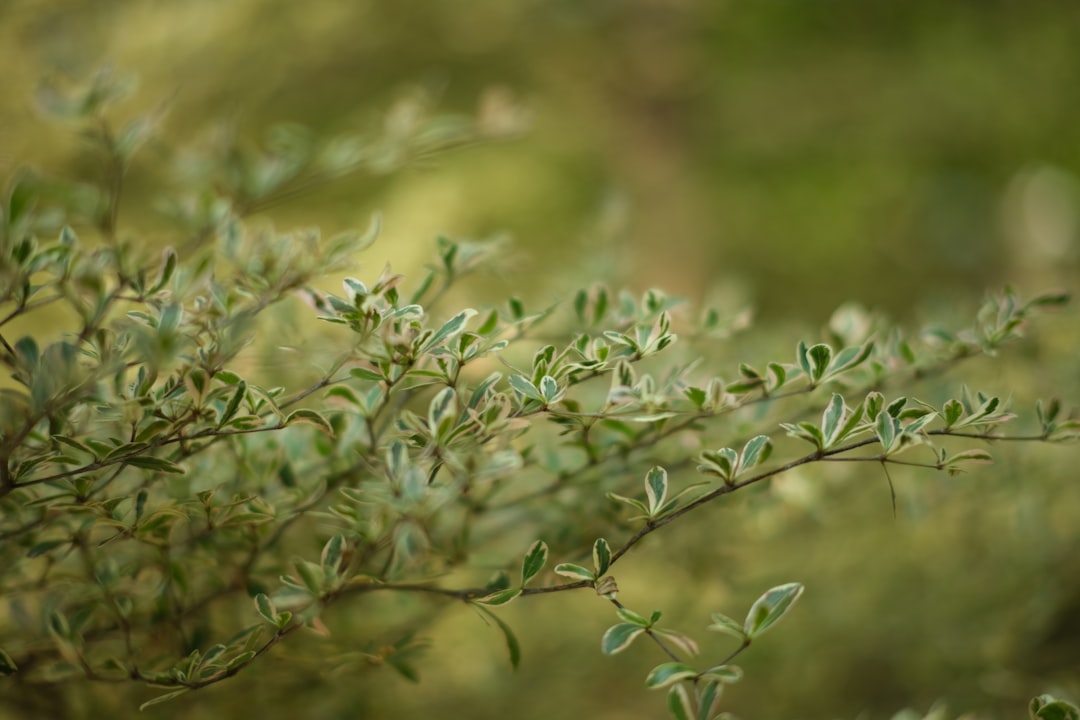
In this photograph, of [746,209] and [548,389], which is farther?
[746,209]

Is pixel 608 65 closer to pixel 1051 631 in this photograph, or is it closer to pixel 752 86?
pixel 752 86

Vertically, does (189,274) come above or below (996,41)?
above

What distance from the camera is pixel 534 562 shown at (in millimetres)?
589

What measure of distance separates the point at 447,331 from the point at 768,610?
11.5 inches

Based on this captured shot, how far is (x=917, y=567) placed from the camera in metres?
1.31

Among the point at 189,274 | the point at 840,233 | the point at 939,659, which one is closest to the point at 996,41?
the point at 840,233

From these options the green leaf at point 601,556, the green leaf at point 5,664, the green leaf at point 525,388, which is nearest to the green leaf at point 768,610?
the green leaf at point 601,556

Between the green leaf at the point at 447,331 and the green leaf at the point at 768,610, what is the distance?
277 millimetres

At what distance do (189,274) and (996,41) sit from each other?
3.58 m

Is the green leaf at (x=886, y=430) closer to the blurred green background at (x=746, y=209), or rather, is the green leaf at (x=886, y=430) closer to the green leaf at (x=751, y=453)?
the green leaf at (x=751, y=453)

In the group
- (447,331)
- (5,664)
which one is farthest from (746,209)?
(5,664)

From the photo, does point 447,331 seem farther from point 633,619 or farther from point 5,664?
point 5,664

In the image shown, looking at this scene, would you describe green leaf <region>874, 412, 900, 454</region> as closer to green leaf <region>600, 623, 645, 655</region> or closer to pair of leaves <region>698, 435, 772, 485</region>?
pair of leaves <region>698, 435, 772, 485</region>

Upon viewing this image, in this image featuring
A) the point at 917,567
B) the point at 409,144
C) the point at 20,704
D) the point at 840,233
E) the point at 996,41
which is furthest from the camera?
the point at 840,233
